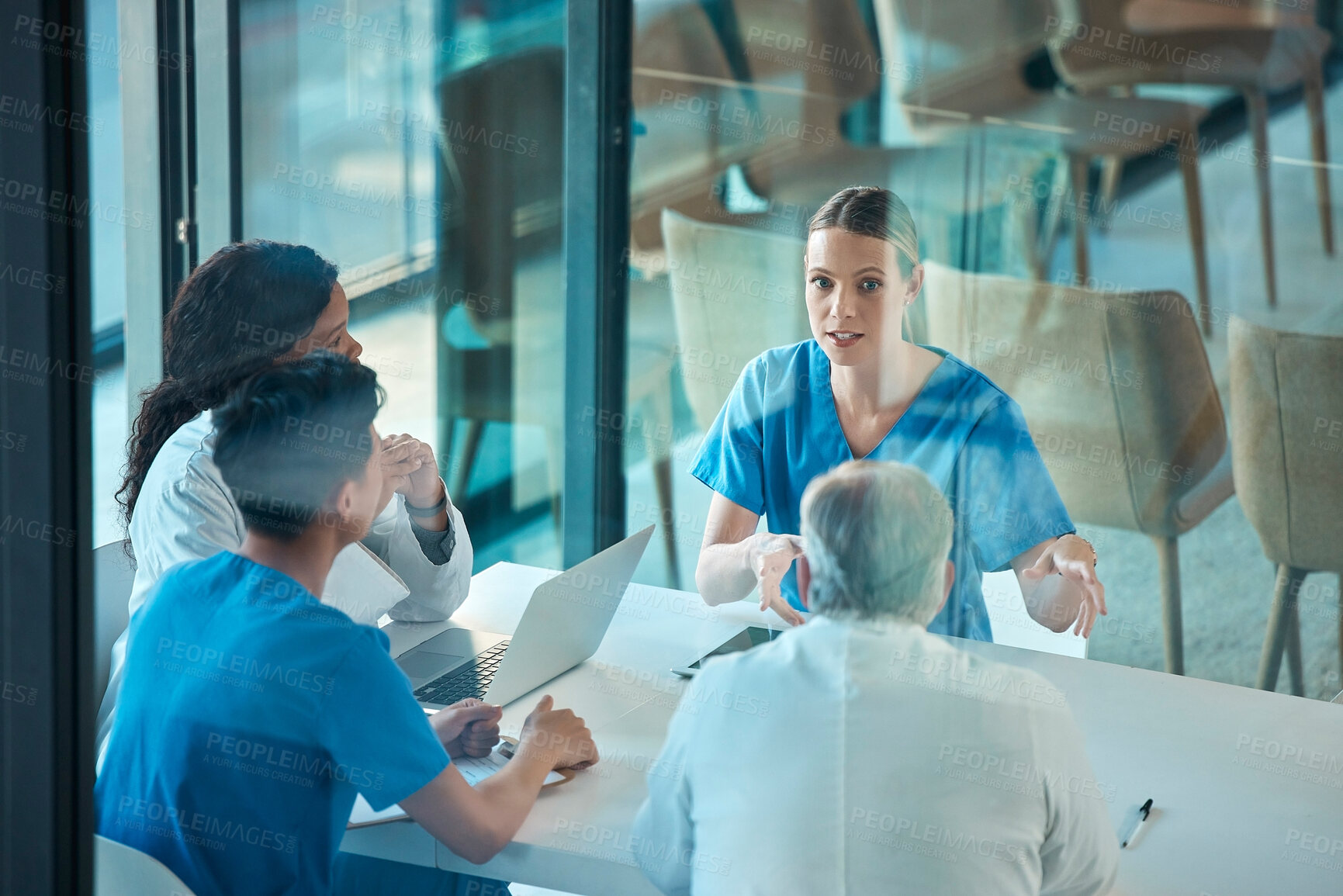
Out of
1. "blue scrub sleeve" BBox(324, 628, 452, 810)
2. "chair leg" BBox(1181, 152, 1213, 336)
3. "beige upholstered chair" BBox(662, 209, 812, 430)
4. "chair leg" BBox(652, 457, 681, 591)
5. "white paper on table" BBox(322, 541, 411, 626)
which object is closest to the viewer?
"blue scrub sleeve" BBox(324, 628, 452, 810)

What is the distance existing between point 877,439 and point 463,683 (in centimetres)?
58

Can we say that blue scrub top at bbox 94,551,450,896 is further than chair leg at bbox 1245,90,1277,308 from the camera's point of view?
No

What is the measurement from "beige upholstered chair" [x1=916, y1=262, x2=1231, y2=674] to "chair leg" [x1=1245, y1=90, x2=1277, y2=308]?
14 cm

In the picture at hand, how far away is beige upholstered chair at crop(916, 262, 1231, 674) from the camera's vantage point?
2.21m

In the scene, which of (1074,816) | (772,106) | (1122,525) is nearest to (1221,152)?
(1122,525)

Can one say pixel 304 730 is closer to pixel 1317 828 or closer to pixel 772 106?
pixel 1317 828

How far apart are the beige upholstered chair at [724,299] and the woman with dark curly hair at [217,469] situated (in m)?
0.96

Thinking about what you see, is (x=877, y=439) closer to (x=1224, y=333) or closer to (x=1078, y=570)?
(x=1078, y=570)

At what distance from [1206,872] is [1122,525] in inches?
48.5

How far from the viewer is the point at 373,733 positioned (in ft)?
3.78

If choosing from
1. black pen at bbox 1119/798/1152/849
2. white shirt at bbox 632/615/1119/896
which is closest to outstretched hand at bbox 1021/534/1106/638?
black pen at bbox 1119/798/1152/849

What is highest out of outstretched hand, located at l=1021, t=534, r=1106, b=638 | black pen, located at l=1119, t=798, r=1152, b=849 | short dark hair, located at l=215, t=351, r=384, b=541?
short dark hair, located at l=215, t=351, r=384, b=541

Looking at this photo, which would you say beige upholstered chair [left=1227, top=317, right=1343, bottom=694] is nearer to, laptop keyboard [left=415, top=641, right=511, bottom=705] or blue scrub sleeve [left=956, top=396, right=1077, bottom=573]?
blue scrub sleeve [left=956, top=396, right=1077, bottom=573]

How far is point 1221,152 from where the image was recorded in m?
2.11
